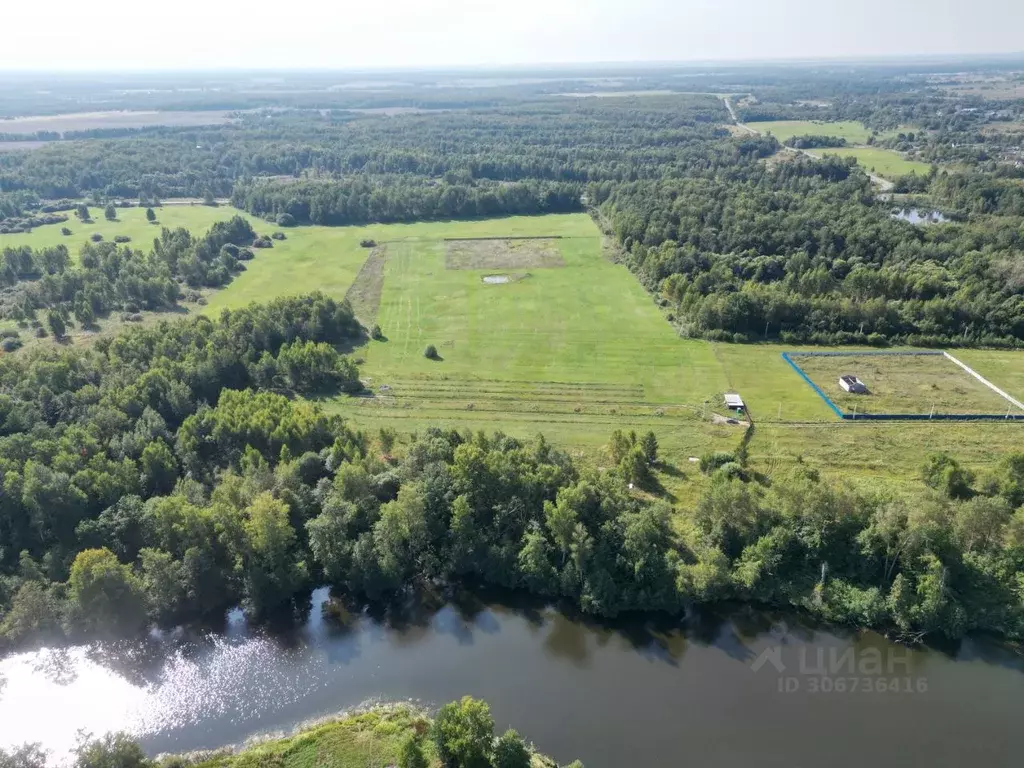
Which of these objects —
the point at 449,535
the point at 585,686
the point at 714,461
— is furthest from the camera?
the point at 714,461

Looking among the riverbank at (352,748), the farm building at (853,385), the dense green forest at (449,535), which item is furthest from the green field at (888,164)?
the riverbank at (352,748)

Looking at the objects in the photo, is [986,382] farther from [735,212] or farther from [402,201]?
[402,201]

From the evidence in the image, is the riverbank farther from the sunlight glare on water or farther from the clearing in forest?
the clearing in forest

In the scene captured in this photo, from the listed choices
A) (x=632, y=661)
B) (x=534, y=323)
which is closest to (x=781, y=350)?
(x=534, y=323)

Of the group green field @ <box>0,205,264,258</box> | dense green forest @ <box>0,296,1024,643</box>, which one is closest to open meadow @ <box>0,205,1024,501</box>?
dense green forest @ <box>0,296,1024,643</box>

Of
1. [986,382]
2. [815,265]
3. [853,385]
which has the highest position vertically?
[815,265]

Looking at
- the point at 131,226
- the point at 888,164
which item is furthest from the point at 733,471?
the point at 888,164
